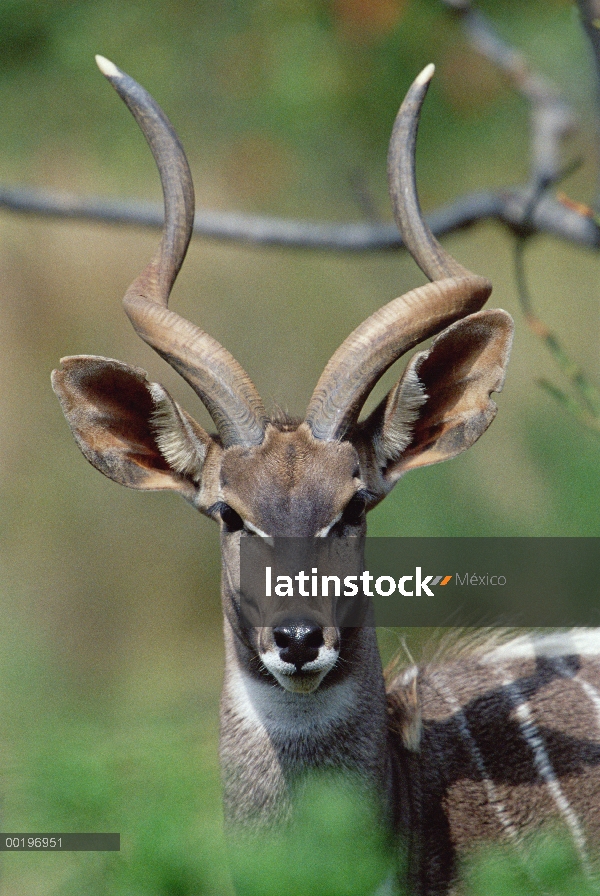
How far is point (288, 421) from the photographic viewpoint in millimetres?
3244

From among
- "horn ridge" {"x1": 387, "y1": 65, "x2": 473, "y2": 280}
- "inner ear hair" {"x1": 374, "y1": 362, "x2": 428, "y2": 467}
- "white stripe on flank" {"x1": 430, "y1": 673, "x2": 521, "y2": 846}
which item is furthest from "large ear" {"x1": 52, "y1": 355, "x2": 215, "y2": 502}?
"white stripe on flank" {"x1": 430, "y1": 673, "x2": 521, "y2": 846}

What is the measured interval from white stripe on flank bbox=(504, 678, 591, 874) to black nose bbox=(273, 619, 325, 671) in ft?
3.50

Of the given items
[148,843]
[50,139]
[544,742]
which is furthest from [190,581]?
[148,843]

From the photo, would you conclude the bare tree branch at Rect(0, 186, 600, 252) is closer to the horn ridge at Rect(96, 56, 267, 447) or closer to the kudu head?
the kudu head

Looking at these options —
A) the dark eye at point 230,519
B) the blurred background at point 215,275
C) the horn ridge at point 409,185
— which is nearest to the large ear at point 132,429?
the dark eye at point 230,519

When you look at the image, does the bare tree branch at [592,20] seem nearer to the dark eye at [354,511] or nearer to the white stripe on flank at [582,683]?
the dark eye at [354,511]

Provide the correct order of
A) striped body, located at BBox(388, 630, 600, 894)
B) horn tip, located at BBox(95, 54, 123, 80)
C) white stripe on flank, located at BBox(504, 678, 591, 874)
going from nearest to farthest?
striped body, located at BBox(388, 630, 600, 894), white stripe on flank, located at BBox(504, 678, 591, 874), horn tip, located at BBox(95, 54, 123, 80)

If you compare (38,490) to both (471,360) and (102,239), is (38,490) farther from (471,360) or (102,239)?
(471,360)

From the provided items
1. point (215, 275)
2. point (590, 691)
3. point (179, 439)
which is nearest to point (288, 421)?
point (179, 439)

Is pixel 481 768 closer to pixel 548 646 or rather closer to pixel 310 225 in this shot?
pixel 548 646

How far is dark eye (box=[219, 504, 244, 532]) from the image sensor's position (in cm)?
301

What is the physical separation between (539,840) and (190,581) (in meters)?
4.89

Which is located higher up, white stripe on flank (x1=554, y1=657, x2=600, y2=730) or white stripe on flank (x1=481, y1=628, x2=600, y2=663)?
white stripe on flank (x1=481, y1=628, x2=600, y2=663)

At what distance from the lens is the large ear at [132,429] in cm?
312
